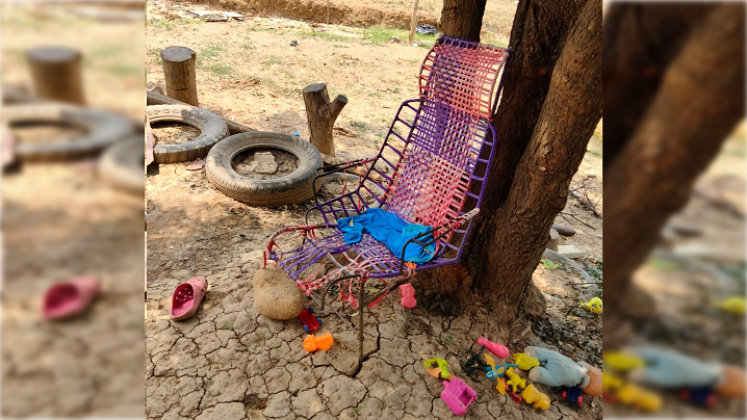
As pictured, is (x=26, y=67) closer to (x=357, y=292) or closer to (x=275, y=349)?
(x=275, y=349)

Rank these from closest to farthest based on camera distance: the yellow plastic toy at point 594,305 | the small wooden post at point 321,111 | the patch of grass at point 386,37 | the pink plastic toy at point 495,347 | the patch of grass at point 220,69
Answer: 1. the pink plastic toy at point 495,347
2. the yellow plastic toy at point 594,305
3. the small wooden post at point 321,111
4. the patch of grass at point 220,69
5. the patch of grass at point 386,37

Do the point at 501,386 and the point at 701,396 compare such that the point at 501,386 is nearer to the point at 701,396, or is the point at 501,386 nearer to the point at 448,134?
the point at 448,134

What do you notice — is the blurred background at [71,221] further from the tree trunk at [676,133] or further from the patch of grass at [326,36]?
the patch of grass at [326,36]

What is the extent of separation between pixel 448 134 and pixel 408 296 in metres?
1.07

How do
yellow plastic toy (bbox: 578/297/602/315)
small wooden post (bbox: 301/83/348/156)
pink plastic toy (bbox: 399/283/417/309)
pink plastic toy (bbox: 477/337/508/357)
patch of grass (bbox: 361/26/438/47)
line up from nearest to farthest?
pink plastic toy (bbox: 477/337/508/357)
pink plastic toy (bbox: 399/283/417/309)
yellow plastic toy (bbox: 578/297/602/315)
small wooden post (bbox: 301/83/348/156)
patch of grass (bbox: 361/26/438/47)

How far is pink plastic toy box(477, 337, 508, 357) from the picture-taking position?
2.67 m

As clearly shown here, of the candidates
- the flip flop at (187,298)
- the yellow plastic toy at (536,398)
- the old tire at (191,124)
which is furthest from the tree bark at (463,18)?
the old tire at (191,124)

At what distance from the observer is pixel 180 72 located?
5703 mm

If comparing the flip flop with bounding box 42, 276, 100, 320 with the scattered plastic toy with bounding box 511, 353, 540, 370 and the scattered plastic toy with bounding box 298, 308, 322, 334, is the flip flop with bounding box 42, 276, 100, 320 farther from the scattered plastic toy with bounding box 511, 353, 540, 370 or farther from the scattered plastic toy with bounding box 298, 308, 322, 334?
the scattered plastic toy with bounding box 511, 353, 540, 370

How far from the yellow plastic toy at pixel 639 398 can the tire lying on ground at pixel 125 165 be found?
14.6 inches

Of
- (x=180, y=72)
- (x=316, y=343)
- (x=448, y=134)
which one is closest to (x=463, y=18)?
(x=448, y=134)

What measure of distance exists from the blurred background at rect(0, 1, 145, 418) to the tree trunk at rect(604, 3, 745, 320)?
345 mm

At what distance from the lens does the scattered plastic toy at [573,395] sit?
2482mm

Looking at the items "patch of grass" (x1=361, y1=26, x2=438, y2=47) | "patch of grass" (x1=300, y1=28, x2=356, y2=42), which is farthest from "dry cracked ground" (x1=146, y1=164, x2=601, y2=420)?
"patch of grass" (x1=361, y1=26, x2=438, y2=47)
